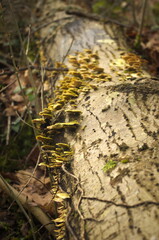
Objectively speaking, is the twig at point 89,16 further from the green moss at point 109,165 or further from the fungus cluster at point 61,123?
the green moss at point 109,165

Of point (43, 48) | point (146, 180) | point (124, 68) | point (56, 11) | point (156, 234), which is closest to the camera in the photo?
point (156, 234)

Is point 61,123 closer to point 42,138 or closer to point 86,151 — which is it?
point 42,138

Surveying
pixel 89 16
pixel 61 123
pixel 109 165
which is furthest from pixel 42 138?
pixel 89 16

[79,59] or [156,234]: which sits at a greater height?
[79,59]

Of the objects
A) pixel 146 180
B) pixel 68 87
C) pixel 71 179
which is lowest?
pixel 71 179

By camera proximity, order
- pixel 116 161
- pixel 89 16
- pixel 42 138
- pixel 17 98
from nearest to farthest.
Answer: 1. pixel 116 161
2. pixel 42 138
3. pixel 17 98
4. pixel 89 16

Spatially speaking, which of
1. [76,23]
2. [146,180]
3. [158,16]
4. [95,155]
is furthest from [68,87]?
[158,16]

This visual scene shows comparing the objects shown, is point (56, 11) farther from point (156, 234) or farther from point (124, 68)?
point (156, 234)
